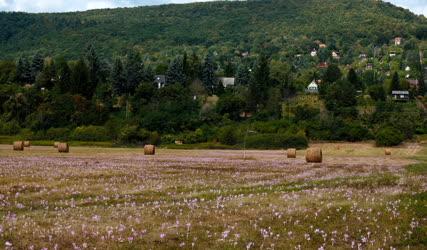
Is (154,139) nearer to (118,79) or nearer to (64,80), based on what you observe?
(118,79)

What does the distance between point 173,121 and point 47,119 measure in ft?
98.8


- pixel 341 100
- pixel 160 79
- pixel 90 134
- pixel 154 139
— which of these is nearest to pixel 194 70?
pixel 160 79

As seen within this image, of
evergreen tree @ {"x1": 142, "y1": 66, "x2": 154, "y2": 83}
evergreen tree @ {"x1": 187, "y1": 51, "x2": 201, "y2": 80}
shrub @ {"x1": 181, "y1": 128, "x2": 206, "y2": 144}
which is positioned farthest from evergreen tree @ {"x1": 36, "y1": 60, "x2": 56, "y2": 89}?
shrub @ {"x1": 181, "y1": 128, "x2": 206, "y2": 144}

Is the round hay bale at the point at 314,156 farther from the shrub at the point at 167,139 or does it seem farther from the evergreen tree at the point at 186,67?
the evergreen tree at the point at 186,67

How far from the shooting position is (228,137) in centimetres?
11781

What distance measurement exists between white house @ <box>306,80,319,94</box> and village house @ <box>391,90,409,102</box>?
23690 millimetres

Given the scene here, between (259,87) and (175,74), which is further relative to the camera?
(175,74)

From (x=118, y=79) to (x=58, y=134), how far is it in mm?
37456

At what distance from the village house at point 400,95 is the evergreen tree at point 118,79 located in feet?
267

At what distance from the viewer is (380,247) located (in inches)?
538

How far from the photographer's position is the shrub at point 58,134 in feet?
402

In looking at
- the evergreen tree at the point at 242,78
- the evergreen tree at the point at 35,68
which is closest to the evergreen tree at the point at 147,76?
the evergreen tree at the point at 242,78

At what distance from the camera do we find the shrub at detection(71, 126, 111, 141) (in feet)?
397

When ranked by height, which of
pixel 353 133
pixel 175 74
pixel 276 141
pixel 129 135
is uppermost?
pixel 175 74
